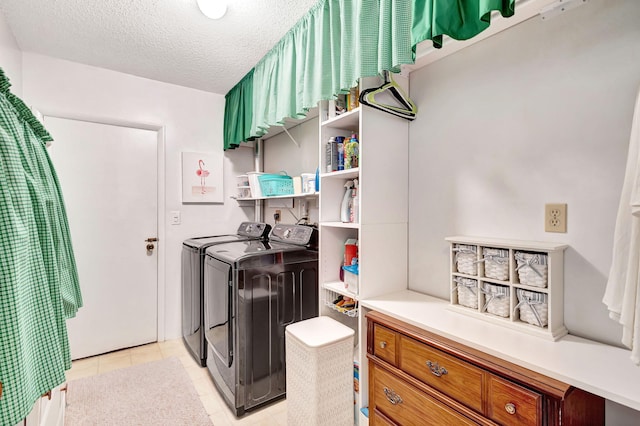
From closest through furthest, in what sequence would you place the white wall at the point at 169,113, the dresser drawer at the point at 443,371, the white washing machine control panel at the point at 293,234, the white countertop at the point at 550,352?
the white countertop at the point at 550,352, the dresser drawer at the point at 443,371, the white washing machine control panel at the point at 293,234, the white wall at the point at 169,113

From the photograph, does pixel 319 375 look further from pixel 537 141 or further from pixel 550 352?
pixel 537 141

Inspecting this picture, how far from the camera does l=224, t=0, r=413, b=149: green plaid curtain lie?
1386mm

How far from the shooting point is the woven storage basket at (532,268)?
1.17 meters

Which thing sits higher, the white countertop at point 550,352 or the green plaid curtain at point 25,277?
the green plaid curtain at point 25,277

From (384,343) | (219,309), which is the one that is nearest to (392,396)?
(384,343)

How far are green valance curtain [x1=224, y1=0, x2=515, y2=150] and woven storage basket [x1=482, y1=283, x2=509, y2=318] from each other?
3.37ft

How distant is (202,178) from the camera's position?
311cm

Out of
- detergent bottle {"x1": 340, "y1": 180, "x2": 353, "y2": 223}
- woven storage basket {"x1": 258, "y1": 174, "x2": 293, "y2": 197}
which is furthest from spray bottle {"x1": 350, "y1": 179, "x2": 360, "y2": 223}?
woven storage basket {"x1": 258, "y1": 174, "x2": 293, "y2": 197}

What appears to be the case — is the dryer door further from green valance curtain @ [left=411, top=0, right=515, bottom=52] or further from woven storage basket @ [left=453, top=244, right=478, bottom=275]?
green valance curtain @ [left=411, top=0, right=515, bottom=52]

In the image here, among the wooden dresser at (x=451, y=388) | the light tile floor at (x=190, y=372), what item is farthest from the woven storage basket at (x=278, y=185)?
the light tile floor at (x=190, y=372)

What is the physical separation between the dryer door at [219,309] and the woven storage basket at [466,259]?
130cm

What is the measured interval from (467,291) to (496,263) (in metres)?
0.20

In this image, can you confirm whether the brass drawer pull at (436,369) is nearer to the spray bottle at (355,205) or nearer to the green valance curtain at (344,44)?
the spray bottle at (355,205)

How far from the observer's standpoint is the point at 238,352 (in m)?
1.86
